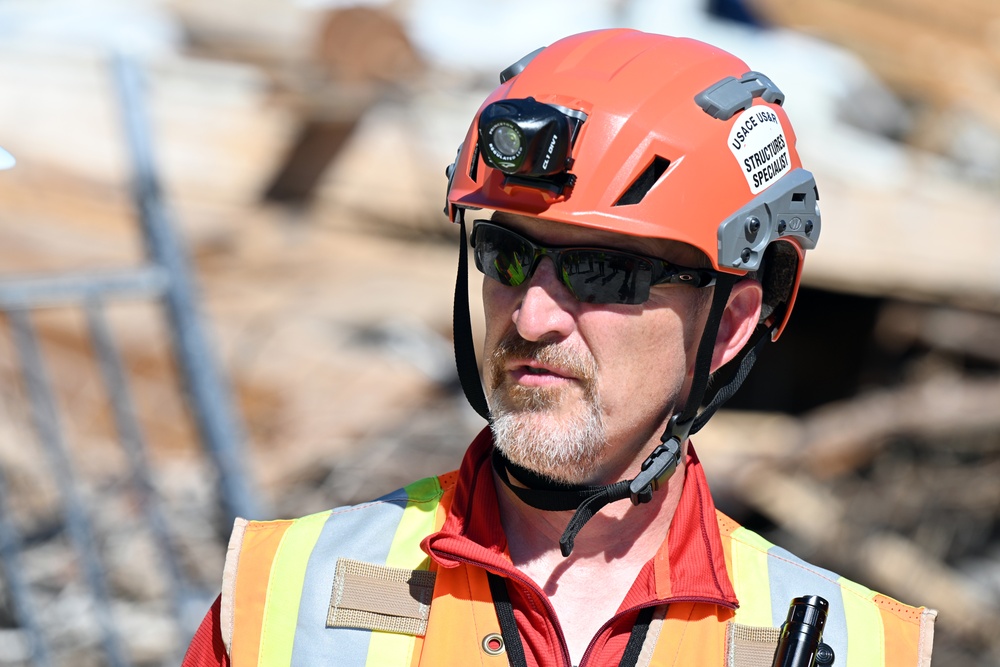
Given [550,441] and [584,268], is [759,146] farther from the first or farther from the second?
[550,441]

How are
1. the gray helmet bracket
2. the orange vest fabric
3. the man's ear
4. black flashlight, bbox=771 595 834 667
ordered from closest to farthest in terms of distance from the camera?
black flashlight, bbox=771 595 834 667 < the orange vest fabric < the gray helmet bracket < the man's ear

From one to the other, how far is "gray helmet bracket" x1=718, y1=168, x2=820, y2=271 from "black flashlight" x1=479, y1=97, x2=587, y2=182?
1.22 feet

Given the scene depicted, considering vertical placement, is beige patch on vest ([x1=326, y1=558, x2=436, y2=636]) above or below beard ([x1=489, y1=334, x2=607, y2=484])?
below

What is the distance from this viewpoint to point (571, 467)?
2047 mm

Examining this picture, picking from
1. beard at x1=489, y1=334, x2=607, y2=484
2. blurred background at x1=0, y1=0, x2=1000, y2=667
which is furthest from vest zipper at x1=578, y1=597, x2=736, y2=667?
blurred background at x1=0, y1=0, x2=1000, y2=667

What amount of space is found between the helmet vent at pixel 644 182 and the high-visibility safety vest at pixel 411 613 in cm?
77

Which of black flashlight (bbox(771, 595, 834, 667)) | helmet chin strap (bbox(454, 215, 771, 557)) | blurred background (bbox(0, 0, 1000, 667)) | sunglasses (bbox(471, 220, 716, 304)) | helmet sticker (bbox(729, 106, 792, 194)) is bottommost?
blurred background (bbox(0, 0, 1000, 667))

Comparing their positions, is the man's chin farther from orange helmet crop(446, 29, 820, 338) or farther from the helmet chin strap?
orange helmet crop(446, 29, 820, 338)

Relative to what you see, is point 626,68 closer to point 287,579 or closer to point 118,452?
point 287,579

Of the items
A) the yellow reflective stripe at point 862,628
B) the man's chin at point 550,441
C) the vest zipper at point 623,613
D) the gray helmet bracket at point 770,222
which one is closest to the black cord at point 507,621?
the vest zipper at point 623,613

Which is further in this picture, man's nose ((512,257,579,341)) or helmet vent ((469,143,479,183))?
helmet vent ((469,143,479,183))

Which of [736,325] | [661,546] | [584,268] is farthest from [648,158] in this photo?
[661,546]

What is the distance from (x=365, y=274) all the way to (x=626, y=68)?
5217 mm

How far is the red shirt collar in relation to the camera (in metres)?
1.99
